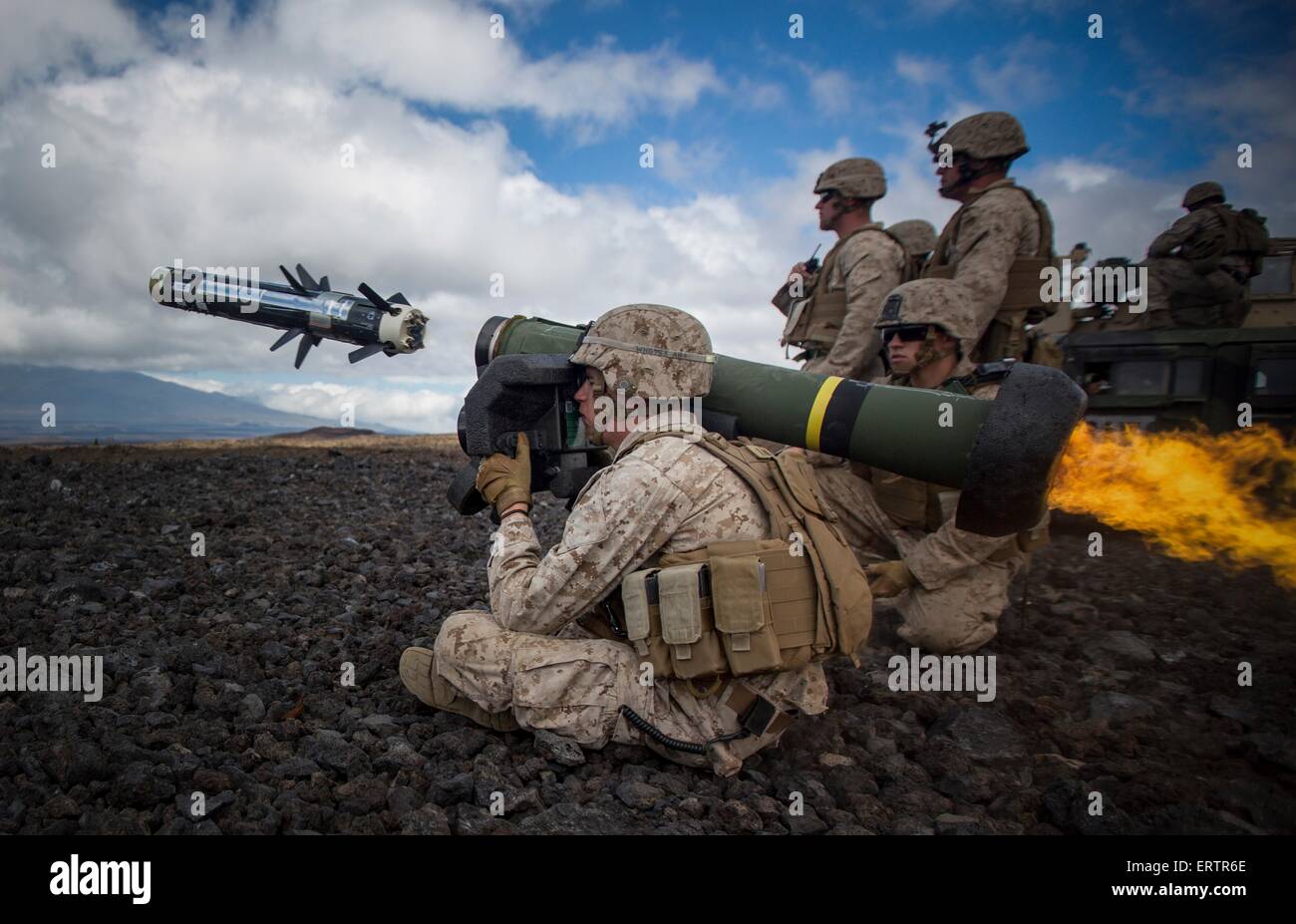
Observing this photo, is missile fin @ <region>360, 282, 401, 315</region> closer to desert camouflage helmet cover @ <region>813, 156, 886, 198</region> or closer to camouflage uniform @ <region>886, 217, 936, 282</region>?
desert camouflage helmet cover @ <region>813, 156, 886, 198</region>

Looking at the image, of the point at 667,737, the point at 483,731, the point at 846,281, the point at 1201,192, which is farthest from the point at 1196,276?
the point at 483,731

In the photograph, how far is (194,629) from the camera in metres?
3.97

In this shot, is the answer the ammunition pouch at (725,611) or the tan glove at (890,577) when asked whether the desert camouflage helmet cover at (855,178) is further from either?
the ammunition pouch at (725,611)

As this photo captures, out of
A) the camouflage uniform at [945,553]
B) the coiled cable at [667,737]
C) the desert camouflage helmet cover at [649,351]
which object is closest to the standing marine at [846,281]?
the camouflage uniform at [945,553]

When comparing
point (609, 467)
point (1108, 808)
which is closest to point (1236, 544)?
point (1108, 808)

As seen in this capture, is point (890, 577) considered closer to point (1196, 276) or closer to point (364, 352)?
point (364, 352)

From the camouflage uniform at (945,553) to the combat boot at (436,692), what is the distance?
2.32 metres

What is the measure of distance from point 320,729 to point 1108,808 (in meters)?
2.86

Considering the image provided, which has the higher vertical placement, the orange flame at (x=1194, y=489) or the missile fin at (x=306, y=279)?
the missile fin at (x=306, y=279)

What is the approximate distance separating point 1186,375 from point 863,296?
441 centimetres

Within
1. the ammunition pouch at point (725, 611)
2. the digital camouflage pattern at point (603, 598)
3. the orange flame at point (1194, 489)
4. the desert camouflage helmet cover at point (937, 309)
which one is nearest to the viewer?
the ammunition pouch at point (725, 611)

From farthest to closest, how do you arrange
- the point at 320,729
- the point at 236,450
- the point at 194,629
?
the point at 236,450, the point at 194,629, the point at 320,729

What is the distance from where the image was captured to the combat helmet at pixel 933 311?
176 inches
